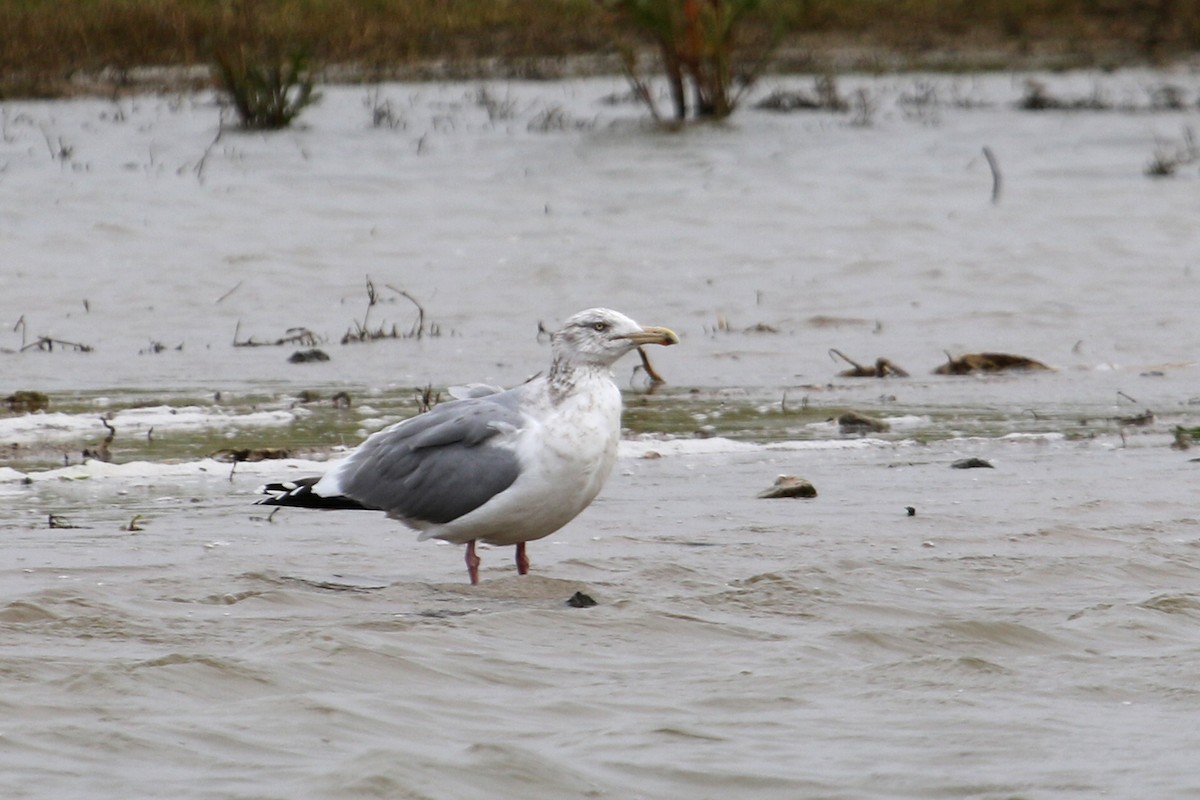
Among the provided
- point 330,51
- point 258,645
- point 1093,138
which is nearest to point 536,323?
point 258,645

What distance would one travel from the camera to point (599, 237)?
1435 centimetres

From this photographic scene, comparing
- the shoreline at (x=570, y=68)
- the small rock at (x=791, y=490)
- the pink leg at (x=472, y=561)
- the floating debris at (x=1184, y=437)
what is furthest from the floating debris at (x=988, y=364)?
the shoreline at (x=570, y=68)

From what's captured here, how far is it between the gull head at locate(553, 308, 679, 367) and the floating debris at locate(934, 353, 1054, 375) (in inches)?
155

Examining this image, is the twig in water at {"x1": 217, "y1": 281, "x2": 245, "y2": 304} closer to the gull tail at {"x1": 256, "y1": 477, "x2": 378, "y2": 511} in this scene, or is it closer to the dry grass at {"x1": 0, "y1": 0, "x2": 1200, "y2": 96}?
the gull tail at {"x1": 256, "y1": 477, "x2": 378, "y2": 511}

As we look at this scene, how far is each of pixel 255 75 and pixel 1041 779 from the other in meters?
16.2

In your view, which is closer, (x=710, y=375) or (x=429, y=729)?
(x=429, y=729)

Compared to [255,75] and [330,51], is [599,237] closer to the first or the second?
[255,75]

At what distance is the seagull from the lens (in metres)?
5.45

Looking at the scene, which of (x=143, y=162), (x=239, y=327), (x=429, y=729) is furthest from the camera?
(x=143, y=162)

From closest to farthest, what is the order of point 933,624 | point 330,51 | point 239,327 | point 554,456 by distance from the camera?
point 933,624
point 554,456
point 239,327
point 330,51

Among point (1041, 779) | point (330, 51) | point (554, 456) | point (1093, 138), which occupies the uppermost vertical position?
point (330, 51)

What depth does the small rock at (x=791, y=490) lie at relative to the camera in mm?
6633

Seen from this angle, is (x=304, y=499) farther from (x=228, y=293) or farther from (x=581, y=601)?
(x=228, y=293)

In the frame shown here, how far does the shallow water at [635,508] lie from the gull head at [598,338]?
1.89 ft
